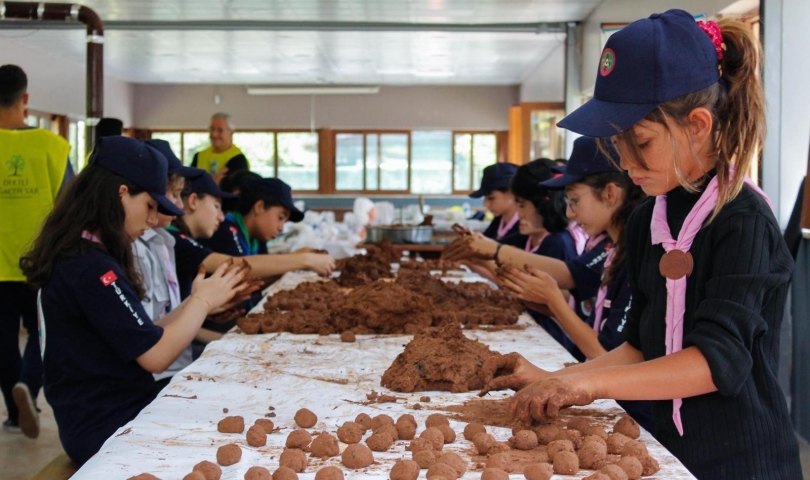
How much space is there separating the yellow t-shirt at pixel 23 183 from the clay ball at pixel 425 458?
11.3 ft

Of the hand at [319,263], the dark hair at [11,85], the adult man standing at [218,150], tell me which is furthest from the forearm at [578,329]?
the adult man standing at [218,150]

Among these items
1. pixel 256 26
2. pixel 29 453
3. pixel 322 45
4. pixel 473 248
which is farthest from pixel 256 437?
pixel 322 45

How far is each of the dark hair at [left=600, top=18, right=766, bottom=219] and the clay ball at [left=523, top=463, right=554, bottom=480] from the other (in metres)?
0.56

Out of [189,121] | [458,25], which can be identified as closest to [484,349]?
[458,25]

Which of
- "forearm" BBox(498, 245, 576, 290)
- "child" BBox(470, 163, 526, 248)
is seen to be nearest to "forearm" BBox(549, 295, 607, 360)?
"forearm" BBox(498, 245, 576, 290)

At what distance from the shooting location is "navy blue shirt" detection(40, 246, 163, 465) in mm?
2266

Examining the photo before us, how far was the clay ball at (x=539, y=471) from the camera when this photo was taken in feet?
4.37

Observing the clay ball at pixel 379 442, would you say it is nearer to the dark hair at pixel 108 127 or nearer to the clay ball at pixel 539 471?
the clay ball at pixel 539 471

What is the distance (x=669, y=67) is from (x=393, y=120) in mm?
14399

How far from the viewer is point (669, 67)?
138 centimetres

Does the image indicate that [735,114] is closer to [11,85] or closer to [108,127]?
[11,85]

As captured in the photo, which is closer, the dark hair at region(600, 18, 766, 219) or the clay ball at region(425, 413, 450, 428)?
the dark hair at region(600, 18, 766, 219)

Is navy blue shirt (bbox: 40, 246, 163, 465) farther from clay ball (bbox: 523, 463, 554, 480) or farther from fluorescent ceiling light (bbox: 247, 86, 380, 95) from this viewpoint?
fluorescent ceiling light (bbox: 247, 86, 380, 95)

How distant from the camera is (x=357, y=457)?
1421mm
